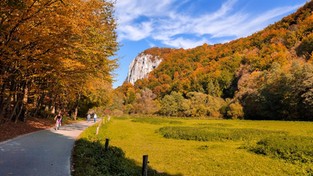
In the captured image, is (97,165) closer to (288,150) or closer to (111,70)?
(288,150)

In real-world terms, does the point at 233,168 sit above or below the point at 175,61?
below

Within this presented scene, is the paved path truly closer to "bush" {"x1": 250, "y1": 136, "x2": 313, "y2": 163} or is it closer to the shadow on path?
the shadow on path

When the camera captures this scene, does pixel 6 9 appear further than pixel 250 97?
No

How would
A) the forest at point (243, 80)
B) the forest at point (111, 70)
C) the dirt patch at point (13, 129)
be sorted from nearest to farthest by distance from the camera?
the forest at point (111, 70), the dirt patch at point (13, 129), the forest at point (243, 80)

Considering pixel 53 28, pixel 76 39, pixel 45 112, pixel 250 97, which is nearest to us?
pixel 53 28

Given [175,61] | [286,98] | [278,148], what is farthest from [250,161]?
[175,61]

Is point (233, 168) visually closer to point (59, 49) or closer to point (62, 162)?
point (62, 162)

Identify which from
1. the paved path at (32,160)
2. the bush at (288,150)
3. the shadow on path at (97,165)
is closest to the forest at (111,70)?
the paved path at (32,160)

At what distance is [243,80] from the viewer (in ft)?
379

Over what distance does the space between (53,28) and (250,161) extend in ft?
45.3

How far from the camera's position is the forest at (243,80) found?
62975 mm

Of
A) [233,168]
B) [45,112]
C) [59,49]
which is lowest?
[233,168]

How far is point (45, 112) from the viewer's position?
130ft

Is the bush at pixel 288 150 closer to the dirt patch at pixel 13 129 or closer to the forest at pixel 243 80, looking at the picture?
the dirt patch at pixel 13 129
